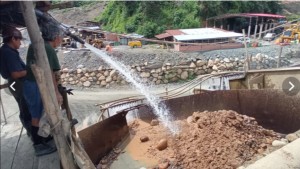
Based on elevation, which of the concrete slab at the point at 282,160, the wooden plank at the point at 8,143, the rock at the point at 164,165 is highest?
the concrete slab at the point at 282,160

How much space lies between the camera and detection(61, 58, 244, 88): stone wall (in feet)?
49.6

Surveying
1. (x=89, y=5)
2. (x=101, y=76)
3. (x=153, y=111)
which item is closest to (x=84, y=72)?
(x=101, y=76)

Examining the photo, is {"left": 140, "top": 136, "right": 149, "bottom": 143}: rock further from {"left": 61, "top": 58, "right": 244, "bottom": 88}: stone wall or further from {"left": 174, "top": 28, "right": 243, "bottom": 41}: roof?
{"left": 174, "top": 28, "right": 243, "bottom": 41}: roof

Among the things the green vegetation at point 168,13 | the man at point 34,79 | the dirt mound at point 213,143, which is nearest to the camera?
the man at point 34,79

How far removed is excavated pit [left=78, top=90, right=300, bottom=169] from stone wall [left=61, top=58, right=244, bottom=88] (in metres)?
9.05

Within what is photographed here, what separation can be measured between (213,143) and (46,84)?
8.66 ft

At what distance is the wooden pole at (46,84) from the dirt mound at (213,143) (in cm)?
181

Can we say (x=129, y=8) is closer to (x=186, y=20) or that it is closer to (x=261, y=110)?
(x=186, y=20)

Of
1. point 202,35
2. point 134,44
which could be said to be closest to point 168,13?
point 134,44

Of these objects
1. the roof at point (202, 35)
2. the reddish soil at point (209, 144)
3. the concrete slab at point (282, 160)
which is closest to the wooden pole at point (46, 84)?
the reddish soil at point (209, 144)

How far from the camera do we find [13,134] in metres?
5.48

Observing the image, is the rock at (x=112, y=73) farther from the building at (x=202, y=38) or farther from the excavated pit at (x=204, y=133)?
the excavated pit at (x=204, y=133)

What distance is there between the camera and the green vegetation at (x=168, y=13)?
2361 cm

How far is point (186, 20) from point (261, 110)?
60.8 feet
